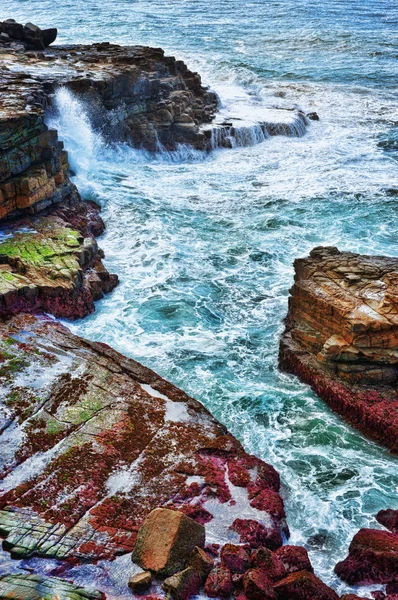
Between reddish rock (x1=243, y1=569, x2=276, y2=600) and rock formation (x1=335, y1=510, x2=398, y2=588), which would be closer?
reddish rock (x1=243, y1=569, x2=276, y2=600)

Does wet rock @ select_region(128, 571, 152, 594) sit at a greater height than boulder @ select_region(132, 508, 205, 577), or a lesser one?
lesser

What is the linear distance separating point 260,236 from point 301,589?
15.6 metres

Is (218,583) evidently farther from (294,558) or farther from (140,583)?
(294,558)

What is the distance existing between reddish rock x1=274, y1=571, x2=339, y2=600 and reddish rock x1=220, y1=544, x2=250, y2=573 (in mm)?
645

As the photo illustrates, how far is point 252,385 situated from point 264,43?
144 feet

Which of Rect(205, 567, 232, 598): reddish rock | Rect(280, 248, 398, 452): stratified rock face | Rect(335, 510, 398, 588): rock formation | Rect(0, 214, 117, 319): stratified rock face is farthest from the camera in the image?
Rect(0, 214, 117, 319): stratified rock face

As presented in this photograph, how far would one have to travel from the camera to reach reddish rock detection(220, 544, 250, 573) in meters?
9.70

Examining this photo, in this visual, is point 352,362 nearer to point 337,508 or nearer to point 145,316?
point 337,508

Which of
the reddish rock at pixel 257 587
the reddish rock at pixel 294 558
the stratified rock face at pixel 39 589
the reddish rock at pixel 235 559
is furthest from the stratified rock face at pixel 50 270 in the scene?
the reddish rock at pixel 257 587

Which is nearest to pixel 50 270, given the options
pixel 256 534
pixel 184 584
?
pixel 256 534

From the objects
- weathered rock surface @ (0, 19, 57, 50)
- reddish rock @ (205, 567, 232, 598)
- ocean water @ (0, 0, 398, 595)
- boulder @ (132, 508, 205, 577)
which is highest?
weathered rock surface @ (0, 19, 57, 50)

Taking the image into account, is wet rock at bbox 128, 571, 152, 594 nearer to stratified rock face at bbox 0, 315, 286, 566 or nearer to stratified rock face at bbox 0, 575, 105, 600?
stratified rock face at bbox 0, 575, 105, 600

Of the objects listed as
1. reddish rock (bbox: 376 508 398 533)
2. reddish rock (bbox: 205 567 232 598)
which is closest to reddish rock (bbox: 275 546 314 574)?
reddish rock (bbox: 205 567 232 598)

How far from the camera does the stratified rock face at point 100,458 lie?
33.4 feet
